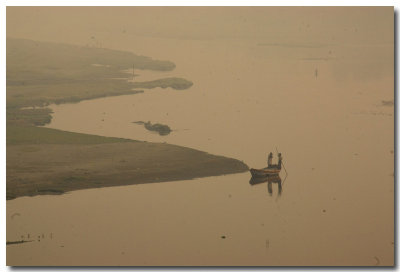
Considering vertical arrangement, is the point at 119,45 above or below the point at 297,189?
above

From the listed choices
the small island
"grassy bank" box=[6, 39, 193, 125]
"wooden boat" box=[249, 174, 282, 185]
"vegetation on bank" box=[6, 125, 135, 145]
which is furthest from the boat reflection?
"vegetation on bank" box=[6, 125, 135, 145]

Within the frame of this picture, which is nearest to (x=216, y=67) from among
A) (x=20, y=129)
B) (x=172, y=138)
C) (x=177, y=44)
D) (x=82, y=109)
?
(x=177, y=44)

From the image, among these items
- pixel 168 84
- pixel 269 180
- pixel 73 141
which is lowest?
pixel 269 180

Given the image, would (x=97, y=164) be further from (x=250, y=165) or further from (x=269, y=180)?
(x=269, y=180)

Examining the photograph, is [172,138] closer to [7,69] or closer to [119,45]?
[119,45]

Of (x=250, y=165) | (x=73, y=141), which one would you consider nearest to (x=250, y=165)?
(x=250, y=165)

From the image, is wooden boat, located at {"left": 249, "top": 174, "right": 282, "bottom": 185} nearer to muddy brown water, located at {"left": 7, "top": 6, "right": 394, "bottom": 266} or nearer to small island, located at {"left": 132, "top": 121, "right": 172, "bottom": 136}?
muddy brown water, located at {"left": 7, "top": 6, "right": 394, "bottom": 266}

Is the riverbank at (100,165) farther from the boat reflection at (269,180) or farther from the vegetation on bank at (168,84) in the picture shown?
the vegetation on bank at (168,84)
